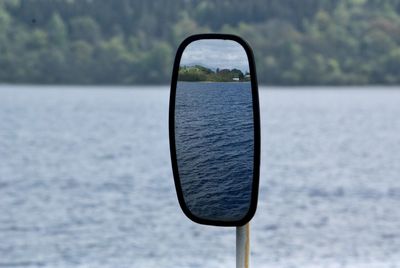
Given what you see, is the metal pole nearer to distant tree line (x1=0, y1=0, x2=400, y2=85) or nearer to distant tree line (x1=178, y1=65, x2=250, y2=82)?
distant tree line (x1=178, y1=65, x2=250, y2=82)

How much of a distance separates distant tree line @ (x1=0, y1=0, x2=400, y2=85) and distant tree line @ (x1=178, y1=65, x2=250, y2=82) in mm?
40085

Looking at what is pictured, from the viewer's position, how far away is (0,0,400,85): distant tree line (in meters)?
42.6

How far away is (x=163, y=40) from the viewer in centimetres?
4422

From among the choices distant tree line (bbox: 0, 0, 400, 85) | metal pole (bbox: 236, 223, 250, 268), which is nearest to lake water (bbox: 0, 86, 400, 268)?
distant tree line (bbox: 0, 0, 400, 85)

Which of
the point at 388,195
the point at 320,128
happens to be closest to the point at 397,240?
the point at 388,195

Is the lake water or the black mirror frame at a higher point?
the black mirror frame

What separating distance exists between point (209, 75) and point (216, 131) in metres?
0.09

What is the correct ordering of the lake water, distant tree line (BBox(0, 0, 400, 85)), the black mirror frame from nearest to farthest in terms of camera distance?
the black mirror frame < the lake water < distant tree line (BBox(0, 0, 400, 85))

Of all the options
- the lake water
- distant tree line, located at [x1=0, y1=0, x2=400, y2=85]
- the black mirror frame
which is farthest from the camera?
distant tree line, located at [x1=0, y1=0, x2=400, y2=85]

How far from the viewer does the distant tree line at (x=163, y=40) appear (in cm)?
4256

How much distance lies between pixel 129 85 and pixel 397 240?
115 ft

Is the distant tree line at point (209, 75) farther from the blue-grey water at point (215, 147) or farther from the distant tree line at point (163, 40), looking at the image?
the distant tree line at point (163, 40)

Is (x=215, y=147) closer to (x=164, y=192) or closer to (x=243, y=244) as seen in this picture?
(x=243, y=244)

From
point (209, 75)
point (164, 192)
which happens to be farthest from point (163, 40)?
point (209, 75)
